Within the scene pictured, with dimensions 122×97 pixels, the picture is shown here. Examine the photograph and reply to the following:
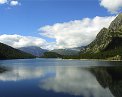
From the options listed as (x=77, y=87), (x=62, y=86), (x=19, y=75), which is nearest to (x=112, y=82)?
(x=77, y=87)

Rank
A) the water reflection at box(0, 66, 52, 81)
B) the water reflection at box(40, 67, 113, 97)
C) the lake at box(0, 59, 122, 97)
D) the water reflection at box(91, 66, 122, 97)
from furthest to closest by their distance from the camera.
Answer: the water reflection at box(0, 66, 52, 81) → the water reflection at box(91, 66, 122, 97) → the water reflection at box(40, 67, 113, 97) → the lake at box(0, 59, 122, 97)

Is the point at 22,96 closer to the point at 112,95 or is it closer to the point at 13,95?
the point at 13,95

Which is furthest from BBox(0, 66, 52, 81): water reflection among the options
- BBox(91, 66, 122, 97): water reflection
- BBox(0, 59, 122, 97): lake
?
BBox(91, 66, 122, 97): water reflection

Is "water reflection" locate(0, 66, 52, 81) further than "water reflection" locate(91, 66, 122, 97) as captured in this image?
Yes

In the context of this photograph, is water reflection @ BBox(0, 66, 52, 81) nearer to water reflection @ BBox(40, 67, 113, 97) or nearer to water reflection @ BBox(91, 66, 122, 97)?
water reflection @ BBox(40, 67, 113, 97)

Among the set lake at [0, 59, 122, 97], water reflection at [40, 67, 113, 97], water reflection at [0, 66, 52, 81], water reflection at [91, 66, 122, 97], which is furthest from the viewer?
water reflection at [0, 66, 52, 81]

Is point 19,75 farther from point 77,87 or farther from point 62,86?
point 77,87

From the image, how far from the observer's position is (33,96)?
51938 mm

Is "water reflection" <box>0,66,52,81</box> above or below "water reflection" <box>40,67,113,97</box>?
above

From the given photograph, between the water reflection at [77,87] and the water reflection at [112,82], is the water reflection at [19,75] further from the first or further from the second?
the water reflection at [112,82]

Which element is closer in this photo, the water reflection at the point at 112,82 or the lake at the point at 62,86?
the lake at the point at 62,86

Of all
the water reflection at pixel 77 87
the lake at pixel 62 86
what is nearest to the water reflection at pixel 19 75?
the lake at pixel 62 86

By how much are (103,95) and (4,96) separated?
813 inches

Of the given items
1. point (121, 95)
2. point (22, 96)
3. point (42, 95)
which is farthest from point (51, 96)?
point (121, 95)
